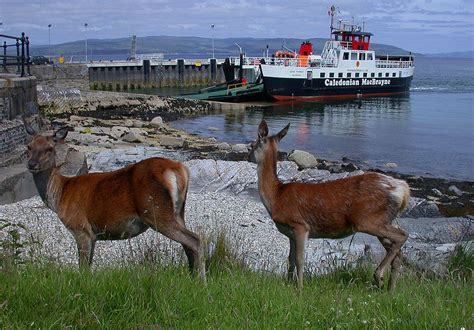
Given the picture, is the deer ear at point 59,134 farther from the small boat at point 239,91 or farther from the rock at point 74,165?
the small boat at point 239,91

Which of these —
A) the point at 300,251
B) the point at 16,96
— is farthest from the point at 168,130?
the point at 300,251

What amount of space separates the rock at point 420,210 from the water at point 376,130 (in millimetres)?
9366

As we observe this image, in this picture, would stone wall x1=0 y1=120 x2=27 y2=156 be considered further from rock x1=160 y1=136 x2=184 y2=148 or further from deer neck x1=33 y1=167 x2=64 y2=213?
rock x1=160 y1=136 x2=184 y2=148

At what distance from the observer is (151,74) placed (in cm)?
6856

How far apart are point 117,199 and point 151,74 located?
6351 centimetres

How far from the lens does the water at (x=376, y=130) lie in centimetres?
2838

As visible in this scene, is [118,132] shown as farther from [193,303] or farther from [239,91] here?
[239,91]

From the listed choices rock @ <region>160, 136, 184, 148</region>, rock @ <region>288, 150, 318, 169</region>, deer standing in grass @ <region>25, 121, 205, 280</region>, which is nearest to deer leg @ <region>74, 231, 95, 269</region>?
deer standing in grass @ <region>25, 121, 205, 280</region>

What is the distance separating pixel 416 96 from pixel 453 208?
51596 millimetres

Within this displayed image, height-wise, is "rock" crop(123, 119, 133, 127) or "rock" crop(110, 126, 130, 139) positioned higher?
"rock" crop(110, 126, 130, 139)

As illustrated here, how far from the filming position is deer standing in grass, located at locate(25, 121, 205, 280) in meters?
6.11

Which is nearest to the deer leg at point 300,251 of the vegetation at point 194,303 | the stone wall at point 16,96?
the vegetation at point 194,303

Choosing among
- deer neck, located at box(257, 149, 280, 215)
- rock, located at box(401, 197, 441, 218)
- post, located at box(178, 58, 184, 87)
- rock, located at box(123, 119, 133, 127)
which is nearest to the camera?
deer neck, located at box(257, 149, 280, 215)

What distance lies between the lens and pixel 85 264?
5.87 metres
